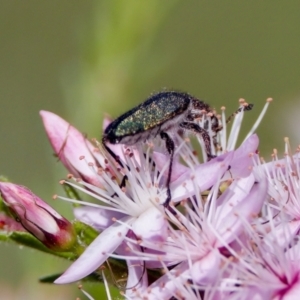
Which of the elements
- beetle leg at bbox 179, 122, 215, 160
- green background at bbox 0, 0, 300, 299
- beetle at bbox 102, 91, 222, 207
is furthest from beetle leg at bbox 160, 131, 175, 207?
green background at bbox 0, 0, 300, 299

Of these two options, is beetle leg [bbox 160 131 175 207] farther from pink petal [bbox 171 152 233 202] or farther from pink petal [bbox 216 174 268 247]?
pink petal [bbox 216 174 268 247]

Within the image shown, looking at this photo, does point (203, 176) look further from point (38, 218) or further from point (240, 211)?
point (38, 218)

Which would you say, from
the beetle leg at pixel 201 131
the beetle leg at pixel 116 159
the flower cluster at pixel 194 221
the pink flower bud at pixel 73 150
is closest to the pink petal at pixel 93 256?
the flower cluster at pixel 194 221

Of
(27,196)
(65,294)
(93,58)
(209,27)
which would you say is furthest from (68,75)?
(209,27)

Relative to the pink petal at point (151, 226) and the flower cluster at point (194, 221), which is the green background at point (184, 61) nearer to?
the flower cluster at point (194, 221)

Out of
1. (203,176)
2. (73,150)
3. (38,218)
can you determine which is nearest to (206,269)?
(203,176)

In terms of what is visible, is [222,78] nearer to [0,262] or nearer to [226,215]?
[0,262]

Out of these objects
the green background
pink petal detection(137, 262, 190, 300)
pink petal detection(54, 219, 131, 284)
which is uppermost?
pink petal detection(54, 219, 131, 284)
